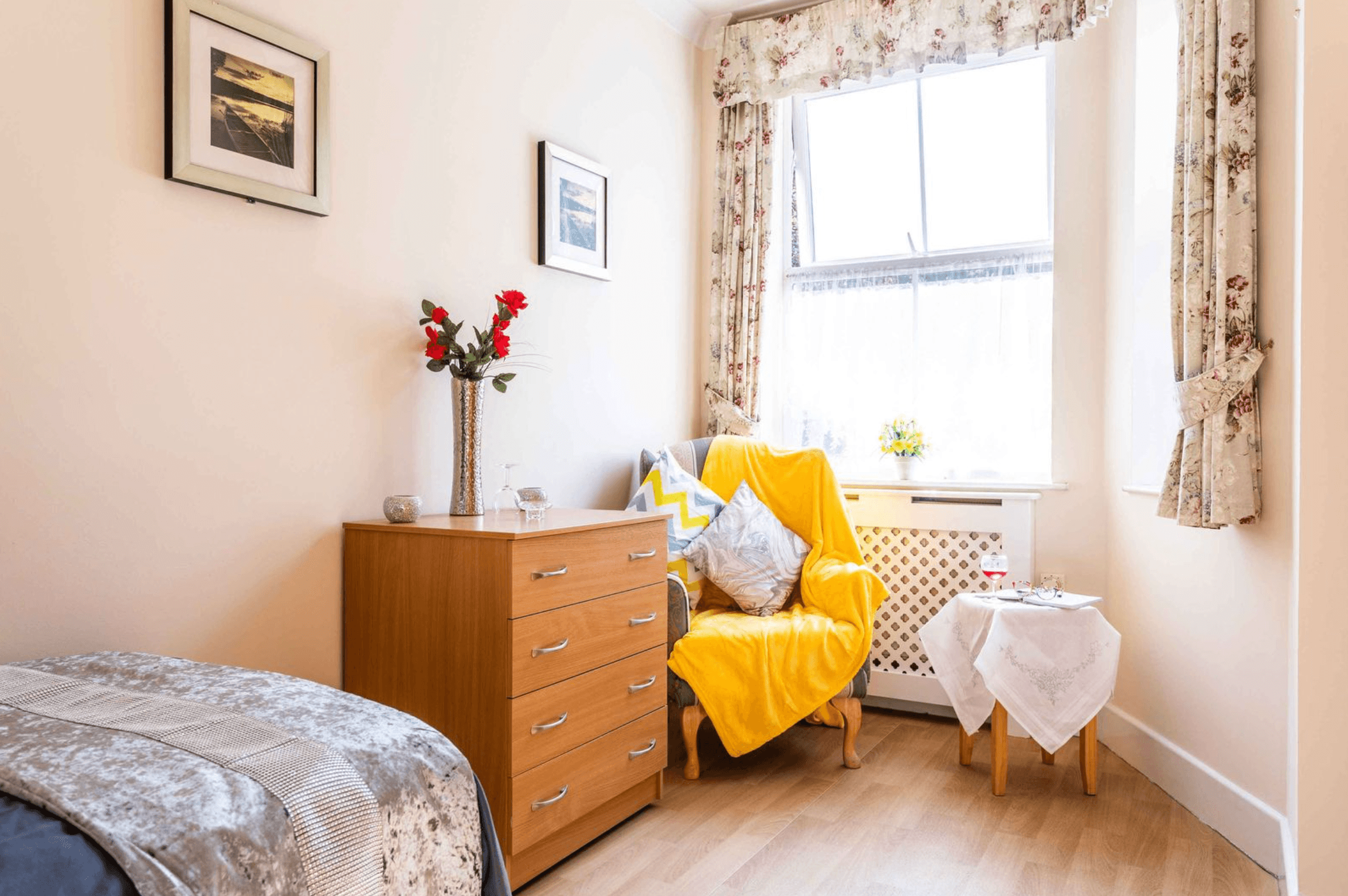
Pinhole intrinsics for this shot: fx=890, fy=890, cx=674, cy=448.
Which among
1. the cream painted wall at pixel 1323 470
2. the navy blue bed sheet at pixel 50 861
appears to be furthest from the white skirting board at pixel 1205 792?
the navy blue bed sheet at pixel 50 861

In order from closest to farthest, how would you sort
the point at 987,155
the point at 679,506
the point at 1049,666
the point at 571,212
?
the point at 1049,666
the point at 571,212
the point at 679,506
the point at 987,155

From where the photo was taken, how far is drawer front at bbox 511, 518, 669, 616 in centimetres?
207

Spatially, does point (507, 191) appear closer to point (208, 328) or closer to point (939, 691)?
point (208, 328)

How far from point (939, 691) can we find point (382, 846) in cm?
277

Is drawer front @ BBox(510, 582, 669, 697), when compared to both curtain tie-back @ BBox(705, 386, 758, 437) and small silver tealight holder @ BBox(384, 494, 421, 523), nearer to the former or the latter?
small silver tealight holder @ BBox(384, 494, 421, 523)

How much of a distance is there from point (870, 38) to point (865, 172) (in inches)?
22.8

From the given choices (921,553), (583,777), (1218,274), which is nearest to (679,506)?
(921,553)

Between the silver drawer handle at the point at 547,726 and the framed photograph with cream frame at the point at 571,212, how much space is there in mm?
1513

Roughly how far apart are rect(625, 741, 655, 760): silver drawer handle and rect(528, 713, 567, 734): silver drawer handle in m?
0.35

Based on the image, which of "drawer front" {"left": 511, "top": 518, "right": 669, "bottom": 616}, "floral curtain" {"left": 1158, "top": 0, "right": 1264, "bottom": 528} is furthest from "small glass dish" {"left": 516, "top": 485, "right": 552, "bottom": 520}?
"floral curtain" {"left": 1158, "top": 0, "right": 1264, "bottom": 528}

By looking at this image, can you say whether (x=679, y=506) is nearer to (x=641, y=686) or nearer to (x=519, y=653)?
(x=641, y=686)

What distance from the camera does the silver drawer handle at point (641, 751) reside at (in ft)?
8.11

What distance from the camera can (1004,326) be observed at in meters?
3.66

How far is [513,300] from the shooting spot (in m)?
2.57
